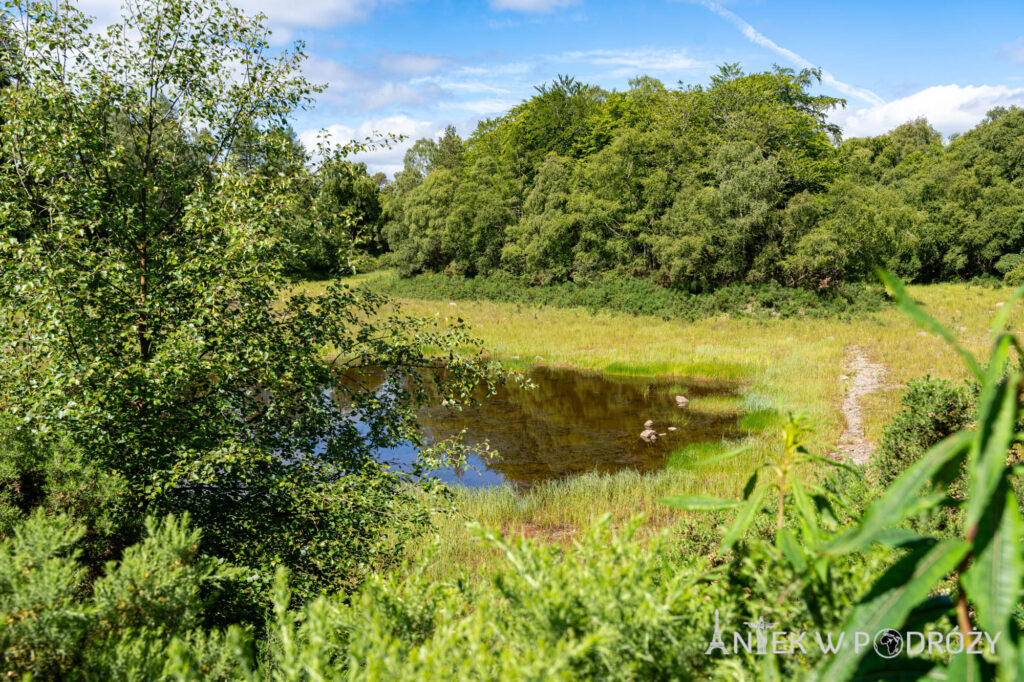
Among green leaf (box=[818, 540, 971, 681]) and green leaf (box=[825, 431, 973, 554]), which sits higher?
green leaf (box=[825, 431, 973, 554])

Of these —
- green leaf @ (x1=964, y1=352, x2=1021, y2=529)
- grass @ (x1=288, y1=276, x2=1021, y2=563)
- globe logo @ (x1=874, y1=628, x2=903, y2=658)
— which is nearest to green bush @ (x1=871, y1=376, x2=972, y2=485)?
grass @ (x1=288, y1=276, x2=1021, y2=563)

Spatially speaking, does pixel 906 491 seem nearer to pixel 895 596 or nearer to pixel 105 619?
pixel 895 596

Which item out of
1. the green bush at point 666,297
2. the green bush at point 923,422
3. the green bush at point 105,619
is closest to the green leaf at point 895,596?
the green bush at point 105,619

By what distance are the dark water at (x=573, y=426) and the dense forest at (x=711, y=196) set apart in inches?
580

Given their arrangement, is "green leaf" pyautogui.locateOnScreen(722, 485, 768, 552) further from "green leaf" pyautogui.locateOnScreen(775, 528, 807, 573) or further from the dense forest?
the dense forest

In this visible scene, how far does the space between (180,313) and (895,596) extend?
5.94m

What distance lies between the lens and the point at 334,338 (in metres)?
6.21

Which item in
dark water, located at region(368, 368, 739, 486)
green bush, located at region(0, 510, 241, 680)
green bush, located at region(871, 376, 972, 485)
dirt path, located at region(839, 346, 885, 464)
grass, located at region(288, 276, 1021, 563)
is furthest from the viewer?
dark water, located at region(368, 368, 739, 486)

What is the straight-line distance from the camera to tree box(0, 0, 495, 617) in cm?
479

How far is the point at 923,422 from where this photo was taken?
638 cm

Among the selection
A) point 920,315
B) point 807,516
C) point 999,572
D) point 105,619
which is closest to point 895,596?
point 999,572

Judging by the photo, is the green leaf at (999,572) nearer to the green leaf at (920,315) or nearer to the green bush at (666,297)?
the green leaf at (920,315)

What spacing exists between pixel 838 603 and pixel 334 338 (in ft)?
17.7

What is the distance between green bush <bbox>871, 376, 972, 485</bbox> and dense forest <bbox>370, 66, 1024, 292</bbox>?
2643 cm
